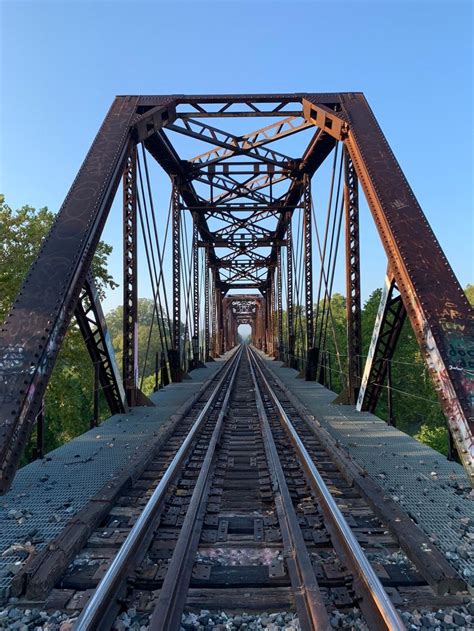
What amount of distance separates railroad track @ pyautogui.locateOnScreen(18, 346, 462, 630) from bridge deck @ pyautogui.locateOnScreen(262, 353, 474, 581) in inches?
15.7

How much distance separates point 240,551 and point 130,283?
717cm

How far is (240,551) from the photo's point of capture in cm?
307

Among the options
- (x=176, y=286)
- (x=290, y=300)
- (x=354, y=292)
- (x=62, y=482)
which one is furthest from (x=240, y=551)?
(x=290, y=300)

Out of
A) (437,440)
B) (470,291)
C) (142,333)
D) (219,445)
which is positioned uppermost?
(470,291)

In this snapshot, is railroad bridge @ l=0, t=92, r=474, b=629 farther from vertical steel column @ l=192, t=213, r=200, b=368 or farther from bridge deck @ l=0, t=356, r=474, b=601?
vertical steel column @ l=192, t=213, r=200, b=368

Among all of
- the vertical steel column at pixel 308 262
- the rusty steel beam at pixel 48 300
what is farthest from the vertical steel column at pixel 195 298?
the rusty steel beam at pixel 48 300

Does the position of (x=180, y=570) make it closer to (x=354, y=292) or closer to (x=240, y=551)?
(x=240, y=551)

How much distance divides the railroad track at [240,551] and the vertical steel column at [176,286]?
10.4m

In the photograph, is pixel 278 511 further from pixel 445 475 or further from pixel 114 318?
pixel 114 318

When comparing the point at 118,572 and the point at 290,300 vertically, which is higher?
the point at 290,300

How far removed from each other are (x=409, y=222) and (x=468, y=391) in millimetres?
2834

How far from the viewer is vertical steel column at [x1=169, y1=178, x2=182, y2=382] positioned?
15430mm

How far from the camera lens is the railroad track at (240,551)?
7.80 ft

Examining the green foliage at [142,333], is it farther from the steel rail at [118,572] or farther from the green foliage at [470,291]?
the green foliage at [470,291]
